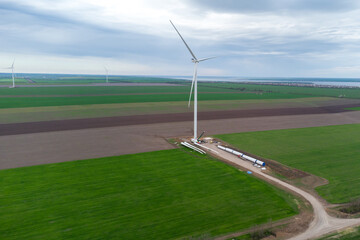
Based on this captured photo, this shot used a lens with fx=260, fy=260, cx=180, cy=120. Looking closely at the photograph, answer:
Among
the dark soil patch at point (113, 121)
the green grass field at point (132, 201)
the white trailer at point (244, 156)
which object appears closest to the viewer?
the green grass field at point (132, 201)

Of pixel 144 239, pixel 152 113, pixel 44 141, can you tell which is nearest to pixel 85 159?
pixel 44 141

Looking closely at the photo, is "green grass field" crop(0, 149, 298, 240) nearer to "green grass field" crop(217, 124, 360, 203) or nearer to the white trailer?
the white trailer

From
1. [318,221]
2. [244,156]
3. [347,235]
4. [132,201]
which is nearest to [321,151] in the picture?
[244,156]

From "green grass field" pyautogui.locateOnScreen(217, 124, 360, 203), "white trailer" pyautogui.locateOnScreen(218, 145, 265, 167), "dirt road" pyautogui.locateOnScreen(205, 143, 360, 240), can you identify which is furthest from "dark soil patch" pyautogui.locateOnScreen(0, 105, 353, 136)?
"dirt road" pyautogui.locateOnScreen(205, 143, 360, 240)

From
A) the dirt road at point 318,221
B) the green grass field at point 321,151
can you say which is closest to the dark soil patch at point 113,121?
the green grass field at point 321,151

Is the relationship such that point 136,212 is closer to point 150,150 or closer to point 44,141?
point 150,150

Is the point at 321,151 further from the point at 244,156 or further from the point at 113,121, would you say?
the point at 113,121

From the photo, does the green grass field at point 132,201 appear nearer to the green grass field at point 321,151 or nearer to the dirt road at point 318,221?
the dirt road at point 318,221
